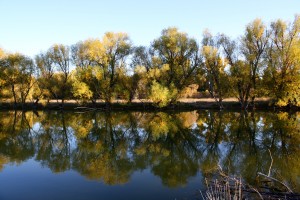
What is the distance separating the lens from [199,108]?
4794 centimetres

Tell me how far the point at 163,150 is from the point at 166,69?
1205 inches

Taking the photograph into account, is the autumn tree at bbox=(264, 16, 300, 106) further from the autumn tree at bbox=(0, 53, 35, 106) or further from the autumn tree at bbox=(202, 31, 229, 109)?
the autumn tree at bbox=(0, 53, 35, 106)

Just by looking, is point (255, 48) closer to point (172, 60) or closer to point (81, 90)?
point (172, 60)

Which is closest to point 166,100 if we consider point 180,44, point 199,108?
point 199,108

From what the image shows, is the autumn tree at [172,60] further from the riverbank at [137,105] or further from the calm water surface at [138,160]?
the calm water surface at [138,160]

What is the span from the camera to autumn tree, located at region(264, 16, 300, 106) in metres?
39.1

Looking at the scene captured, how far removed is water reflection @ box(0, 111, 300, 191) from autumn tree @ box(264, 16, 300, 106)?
15527 millimetres

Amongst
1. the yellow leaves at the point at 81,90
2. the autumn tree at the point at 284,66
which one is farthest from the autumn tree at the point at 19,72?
the autumn tree at the point at 284,66

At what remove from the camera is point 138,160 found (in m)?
15.2

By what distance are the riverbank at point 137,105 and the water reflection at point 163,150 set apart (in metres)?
20.8

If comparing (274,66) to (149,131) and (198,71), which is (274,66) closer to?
(198,71)

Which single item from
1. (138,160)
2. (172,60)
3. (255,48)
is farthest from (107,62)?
(138,160)

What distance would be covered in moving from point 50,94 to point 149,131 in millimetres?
37978

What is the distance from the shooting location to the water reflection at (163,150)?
1266 centimetres
